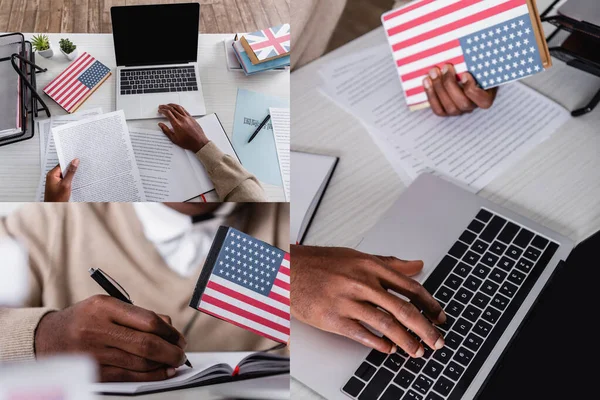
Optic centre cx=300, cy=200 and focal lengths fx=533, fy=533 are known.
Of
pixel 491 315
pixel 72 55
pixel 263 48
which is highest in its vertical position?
pixel 72 55

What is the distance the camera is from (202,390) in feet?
0.80

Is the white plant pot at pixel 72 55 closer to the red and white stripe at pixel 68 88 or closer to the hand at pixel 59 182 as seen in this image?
the red and white stripe at pixel 68 88

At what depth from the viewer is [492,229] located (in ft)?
1.88

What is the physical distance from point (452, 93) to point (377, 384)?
37cm

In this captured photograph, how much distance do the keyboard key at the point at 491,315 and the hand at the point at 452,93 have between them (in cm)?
27

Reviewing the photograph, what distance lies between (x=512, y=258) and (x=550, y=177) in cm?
15

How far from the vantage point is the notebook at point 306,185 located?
580mm

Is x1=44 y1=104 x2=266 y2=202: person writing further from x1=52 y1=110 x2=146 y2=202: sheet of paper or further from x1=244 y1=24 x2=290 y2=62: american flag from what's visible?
x1=244 y1=24 x2=290 y2=62: american flag

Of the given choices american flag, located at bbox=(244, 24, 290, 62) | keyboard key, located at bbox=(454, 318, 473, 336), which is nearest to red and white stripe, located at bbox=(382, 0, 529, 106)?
american flag, located at bbox=(244, 24, 290, 62)

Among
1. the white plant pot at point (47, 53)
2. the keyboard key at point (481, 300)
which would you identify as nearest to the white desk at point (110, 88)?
the white plant pot at point (47, 53)

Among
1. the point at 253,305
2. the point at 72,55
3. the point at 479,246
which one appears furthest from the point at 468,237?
the point at 72,55

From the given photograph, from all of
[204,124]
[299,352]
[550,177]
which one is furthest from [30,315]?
[204,124]

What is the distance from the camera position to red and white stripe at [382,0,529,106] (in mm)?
624

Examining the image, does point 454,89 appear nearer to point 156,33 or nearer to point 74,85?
point 156,33
